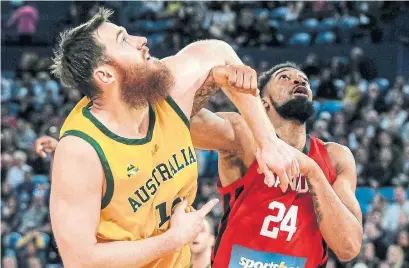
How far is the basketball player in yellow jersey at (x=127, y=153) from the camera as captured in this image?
3.38m

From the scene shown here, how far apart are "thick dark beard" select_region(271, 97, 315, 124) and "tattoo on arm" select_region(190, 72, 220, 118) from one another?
65cm

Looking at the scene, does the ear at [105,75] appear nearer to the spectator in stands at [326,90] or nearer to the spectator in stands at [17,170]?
the spectator in stands at [17,170]

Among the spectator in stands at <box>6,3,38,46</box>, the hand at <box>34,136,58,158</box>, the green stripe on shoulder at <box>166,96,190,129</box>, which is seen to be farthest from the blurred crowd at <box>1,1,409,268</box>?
the green stripe on shoulder at <box>166,96,190,129</box>

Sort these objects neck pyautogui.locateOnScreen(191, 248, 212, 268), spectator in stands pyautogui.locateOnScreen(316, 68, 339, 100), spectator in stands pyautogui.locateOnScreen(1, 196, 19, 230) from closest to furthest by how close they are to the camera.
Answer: neck pyautogui.locateOnScreen(191, 248, 212, 268) → spectator in stands pyautogui.locateOnScreen(1, 196, 19, 230) → spectator in stands pyautogui.locateOnScreen(316, 68, 339, 100)

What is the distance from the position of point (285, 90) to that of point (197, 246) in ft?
6.17

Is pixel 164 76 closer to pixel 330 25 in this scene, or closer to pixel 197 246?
pixel 197 246

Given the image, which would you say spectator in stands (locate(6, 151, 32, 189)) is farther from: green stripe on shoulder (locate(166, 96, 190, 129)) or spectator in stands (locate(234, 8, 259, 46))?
green stripe on shoulder (locate(166, 96, 190, 129))

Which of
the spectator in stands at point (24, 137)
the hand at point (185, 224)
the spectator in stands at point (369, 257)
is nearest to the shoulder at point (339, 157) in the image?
the hand at point (185, 224)

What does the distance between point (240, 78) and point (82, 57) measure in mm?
732

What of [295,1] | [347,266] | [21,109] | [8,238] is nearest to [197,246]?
[347,266]

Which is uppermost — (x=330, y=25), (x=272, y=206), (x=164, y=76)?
(x=164, y=76)

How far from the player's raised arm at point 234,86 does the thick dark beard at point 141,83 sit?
0.19 meters

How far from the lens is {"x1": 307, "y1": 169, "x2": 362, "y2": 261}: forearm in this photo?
4312 mm

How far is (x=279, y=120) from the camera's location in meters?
4.72
